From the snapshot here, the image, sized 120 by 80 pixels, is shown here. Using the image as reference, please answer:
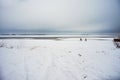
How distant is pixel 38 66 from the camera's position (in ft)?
9.04

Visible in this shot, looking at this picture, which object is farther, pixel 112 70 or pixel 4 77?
pixel 112 70

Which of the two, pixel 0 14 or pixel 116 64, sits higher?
pixel 0 14

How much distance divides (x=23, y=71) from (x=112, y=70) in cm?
184

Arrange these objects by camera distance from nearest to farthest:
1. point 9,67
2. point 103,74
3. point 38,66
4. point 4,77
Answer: point 4,77 → point 103,74 → point 9,67 → point 38,66

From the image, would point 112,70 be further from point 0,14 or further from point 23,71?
point 0,14

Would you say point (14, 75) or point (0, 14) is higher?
point (0, 14)

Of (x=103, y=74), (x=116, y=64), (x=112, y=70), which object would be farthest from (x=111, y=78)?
(x=116, y=64)

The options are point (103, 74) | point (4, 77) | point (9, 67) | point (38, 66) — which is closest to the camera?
point (4, 77)

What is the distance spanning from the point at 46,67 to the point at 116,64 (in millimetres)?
1655

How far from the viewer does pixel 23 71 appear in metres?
2.44

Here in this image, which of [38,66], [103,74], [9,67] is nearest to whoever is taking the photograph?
[103,74]

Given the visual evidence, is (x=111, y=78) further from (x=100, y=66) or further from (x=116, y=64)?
(x=116, y=64)

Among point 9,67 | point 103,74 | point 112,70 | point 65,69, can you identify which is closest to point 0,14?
point 9,67

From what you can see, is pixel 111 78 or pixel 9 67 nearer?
pixel 111 78
